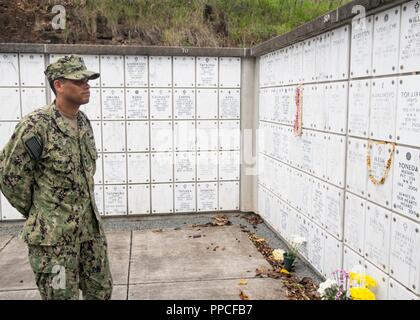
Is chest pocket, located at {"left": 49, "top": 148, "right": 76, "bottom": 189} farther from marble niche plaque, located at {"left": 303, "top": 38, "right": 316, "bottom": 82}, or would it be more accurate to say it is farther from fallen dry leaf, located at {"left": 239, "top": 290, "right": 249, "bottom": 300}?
marble niche plaque, located at {"left": 303, "top": 38, "right": 316, "bottom": 82}

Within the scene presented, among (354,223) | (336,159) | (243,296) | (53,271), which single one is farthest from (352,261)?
(53,271)

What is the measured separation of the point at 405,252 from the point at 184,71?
4.04 m

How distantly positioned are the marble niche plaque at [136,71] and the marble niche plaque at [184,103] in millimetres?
460

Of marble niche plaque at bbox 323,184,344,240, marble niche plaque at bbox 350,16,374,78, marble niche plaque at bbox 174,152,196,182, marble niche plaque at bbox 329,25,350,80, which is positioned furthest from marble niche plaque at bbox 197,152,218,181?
marble niche plaque at bbox 350,16,374,78

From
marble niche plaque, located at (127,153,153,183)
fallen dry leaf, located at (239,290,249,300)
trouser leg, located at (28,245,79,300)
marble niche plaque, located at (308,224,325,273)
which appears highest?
marble niche plaque, located at (127,153,153,183)

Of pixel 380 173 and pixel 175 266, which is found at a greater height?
pixel 380 173

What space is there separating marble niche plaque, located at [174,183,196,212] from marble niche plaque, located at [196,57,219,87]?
1399 mm

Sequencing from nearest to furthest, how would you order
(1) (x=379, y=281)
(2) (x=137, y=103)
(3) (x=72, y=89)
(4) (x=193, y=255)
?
(3) (x=72, y=89)
(1) (x=379, y=281)
(4) (x=193, y=255)
(2) (x=137, y=103)

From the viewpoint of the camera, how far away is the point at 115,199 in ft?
19.8

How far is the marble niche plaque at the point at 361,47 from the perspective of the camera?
3.08m

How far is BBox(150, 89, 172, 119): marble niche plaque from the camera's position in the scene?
19.5ft

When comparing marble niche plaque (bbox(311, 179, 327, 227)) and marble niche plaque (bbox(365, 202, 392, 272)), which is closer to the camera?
marble niche plaque (bbox(365, 202, 392, 272))

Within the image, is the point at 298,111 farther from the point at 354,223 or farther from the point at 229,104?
the point at 229,104

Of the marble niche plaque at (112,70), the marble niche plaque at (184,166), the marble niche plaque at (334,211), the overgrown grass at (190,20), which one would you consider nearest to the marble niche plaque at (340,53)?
the marble niche plaque at (334,211)
